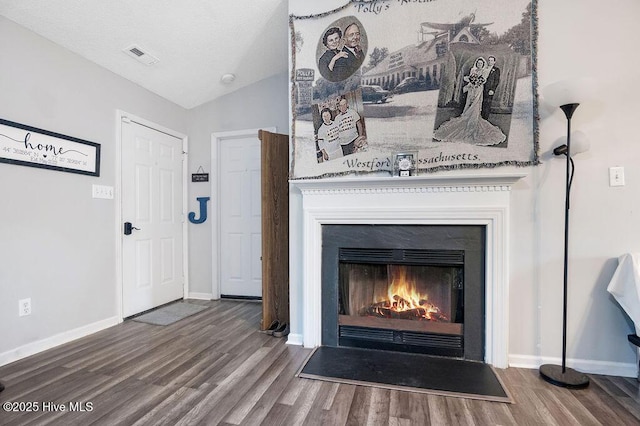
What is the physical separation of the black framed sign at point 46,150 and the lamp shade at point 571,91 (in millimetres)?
3518

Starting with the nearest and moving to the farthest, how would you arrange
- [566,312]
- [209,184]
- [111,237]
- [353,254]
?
[566,312] → [353,254] → [111,237] → [209,184]

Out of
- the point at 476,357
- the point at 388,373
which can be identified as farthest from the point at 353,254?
the point at 476,357

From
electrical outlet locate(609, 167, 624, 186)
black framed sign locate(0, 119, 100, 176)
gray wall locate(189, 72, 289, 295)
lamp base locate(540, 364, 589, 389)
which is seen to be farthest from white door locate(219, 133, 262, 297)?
electrical outlet locate(609, 167, 624, 186)

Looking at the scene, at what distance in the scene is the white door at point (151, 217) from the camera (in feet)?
10.1

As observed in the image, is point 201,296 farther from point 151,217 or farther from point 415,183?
point 415,183

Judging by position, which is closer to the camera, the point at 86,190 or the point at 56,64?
the point at 56,64

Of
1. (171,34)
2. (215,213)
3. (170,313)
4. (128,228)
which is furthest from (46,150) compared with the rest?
(170,313)

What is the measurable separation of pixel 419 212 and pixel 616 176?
1239 mm

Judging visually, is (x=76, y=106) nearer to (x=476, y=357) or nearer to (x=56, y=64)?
(x=56, y=64)

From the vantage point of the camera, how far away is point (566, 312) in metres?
1.92

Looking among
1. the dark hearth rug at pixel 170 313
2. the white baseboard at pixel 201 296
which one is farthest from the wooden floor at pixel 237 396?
the white baseboard at pixel 201 296

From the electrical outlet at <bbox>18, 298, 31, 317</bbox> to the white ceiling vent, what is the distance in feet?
7.14

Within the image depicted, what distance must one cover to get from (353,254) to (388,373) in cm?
82

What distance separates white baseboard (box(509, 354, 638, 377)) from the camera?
1.93 meters
